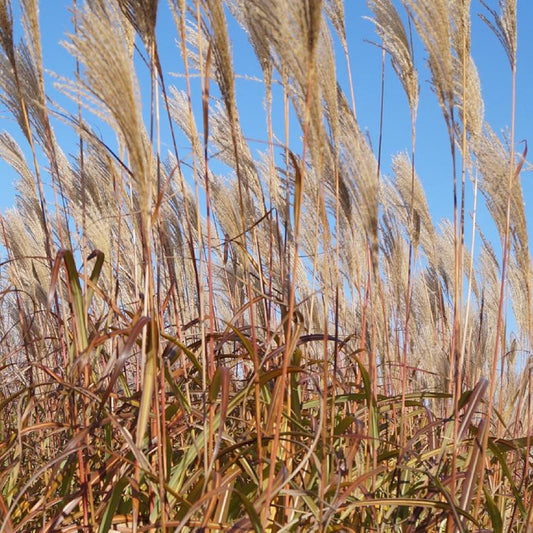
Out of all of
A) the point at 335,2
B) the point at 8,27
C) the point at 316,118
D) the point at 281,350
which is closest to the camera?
the point at 316,118

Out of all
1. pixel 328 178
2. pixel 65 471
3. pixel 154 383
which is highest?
pixel 328 178

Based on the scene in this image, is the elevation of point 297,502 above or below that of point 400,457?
below

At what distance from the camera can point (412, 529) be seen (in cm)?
188

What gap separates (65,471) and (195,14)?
4.17 ft

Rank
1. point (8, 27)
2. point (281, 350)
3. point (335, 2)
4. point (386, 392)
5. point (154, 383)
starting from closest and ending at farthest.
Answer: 1. point (154, 383)
2. point (281, 350)
3. point (8, 27)
4. point (335, 2)
5. point (386, 392)

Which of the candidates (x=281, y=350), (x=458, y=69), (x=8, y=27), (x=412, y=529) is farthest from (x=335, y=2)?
(x=412, y=529)

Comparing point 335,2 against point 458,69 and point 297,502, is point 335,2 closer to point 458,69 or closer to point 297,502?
point 458,69

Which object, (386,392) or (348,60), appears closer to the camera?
(348,60)

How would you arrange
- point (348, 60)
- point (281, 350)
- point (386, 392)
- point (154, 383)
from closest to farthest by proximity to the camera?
point (154, 383) < point (281, 350) < point (348, 60) < point (386, 392)

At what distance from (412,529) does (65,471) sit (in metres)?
0.92

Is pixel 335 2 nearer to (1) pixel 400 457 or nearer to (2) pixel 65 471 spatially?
(1) pixel 400 457

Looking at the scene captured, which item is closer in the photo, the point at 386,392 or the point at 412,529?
the point at 412,529

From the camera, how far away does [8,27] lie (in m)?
2.06

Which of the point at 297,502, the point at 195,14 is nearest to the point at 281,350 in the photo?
the point at 297,502
